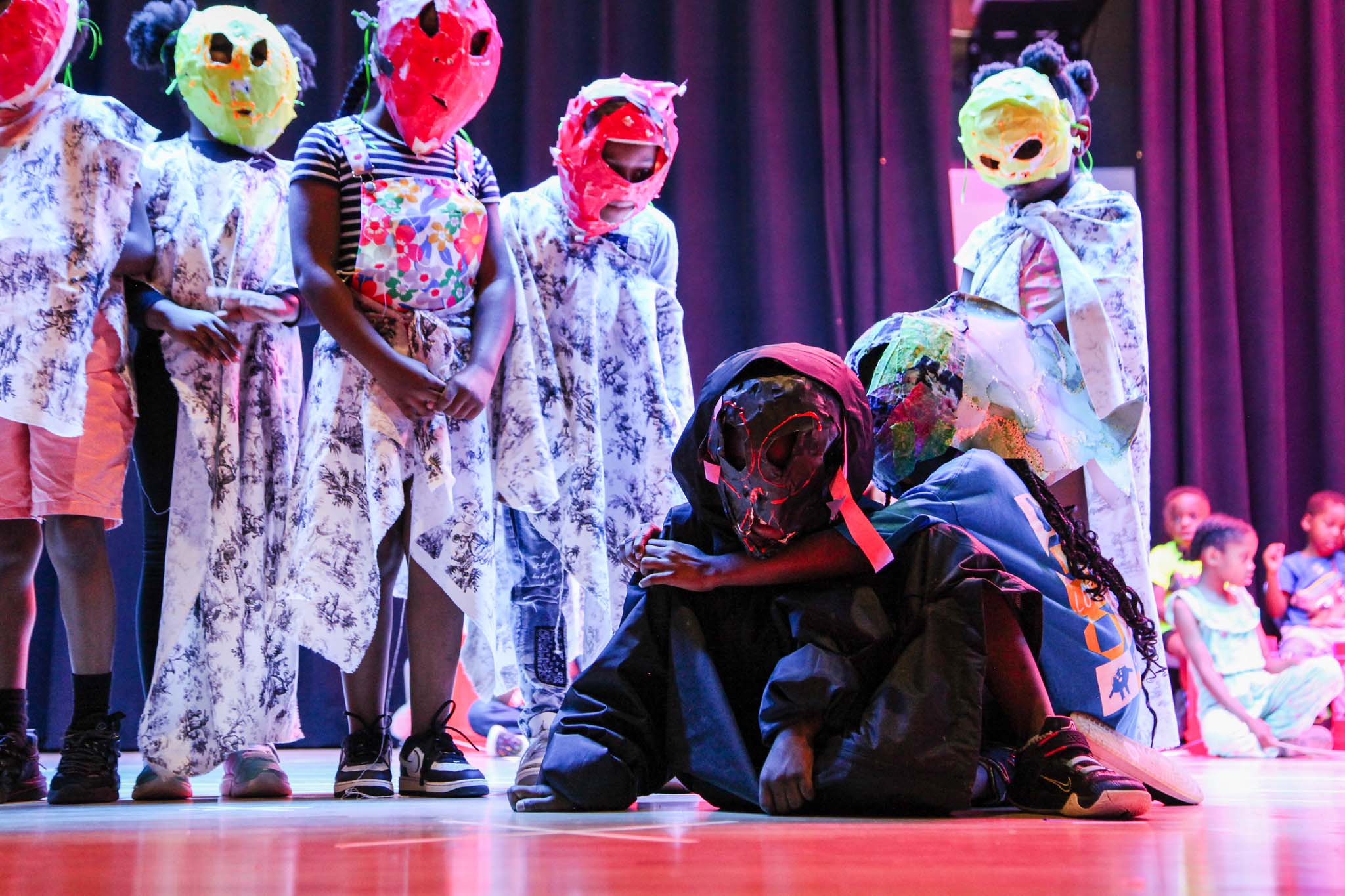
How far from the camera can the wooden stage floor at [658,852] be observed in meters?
1.06

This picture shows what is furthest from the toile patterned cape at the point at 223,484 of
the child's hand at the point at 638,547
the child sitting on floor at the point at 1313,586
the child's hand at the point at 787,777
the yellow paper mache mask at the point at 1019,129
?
the child sitting on floor at the point at 1313,586

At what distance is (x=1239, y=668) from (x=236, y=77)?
337cm

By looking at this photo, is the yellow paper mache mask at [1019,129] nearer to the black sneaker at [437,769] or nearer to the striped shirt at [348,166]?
the striped shirt at [348,166]

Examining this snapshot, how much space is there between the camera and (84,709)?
89.3 inches

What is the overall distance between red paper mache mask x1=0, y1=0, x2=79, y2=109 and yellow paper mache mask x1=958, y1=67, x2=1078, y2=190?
6.35 ft

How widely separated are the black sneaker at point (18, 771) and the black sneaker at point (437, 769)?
0.59 meters

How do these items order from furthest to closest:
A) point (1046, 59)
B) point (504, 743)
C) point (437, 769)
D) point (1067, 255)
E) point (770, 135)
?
point (770, 135) → point (504, 743) → point (1046, 59) → point (1067, 255) → point (437, 769)

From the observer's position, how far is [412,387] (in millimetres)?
2266

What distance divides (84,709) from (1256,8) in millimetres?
4732

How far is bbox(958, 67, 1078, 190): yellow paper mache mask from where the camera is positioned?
313cm

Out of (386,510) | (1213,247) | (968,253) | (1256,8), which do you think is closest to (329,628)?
(386,510)

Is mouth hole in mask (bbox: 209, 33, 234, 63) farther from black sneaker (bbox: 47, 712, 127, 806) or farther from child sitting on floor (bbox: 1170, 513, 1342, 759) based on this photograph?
child sitting on floor (bbox: 1170, 513, 1342, 759)

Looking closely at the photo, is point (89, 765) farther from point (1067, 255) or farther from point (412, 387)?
point (1067, 255)

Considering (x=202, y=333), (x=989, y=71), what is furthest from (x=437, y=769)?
(x=989, y=71)
